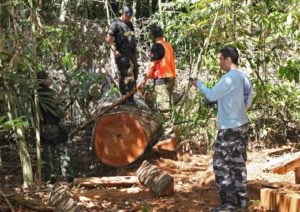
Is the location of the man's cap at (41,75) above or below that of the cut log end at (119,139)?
above

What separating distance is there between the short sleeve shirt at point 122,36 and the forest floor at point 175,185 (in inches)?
73.9

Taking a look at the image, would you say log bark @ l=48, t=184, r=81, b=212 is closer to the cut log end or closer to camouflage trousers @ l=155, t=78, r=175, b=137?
the cut log end

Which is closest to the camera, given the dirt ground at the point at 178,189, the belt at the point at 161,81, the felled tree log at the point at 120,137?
the dirt ground at the point at 178,189

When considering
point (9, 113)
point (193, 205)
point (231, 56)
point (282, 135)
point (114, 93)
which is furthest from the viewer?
point (282, 135)

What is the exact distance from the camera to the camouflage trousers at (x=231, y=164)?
17.7ft

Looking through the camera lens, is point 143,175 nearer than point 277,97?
Yes

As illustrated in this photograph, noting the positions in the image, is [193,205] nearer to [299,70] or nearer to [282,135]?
[299,70]

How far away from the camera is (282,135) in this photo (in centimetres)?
1016

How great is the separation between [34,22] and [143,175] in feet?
8.56

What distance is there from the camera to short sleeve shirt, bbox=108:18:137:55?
8.42 metres

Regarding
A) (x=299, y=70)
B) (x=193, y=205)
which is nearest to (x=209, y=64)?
(x=299, y=70)

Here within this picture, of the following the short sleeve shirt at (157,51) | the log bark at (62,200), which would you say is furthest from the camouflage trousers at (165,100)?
the log bark at (62,200)

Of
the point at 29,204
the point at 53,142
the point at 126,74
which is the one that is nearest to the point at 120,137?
the point at 53,142

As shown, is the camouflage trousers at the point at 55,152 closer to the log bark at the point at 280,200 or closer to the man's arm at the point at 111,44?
the man's arm at the point at 111,44
